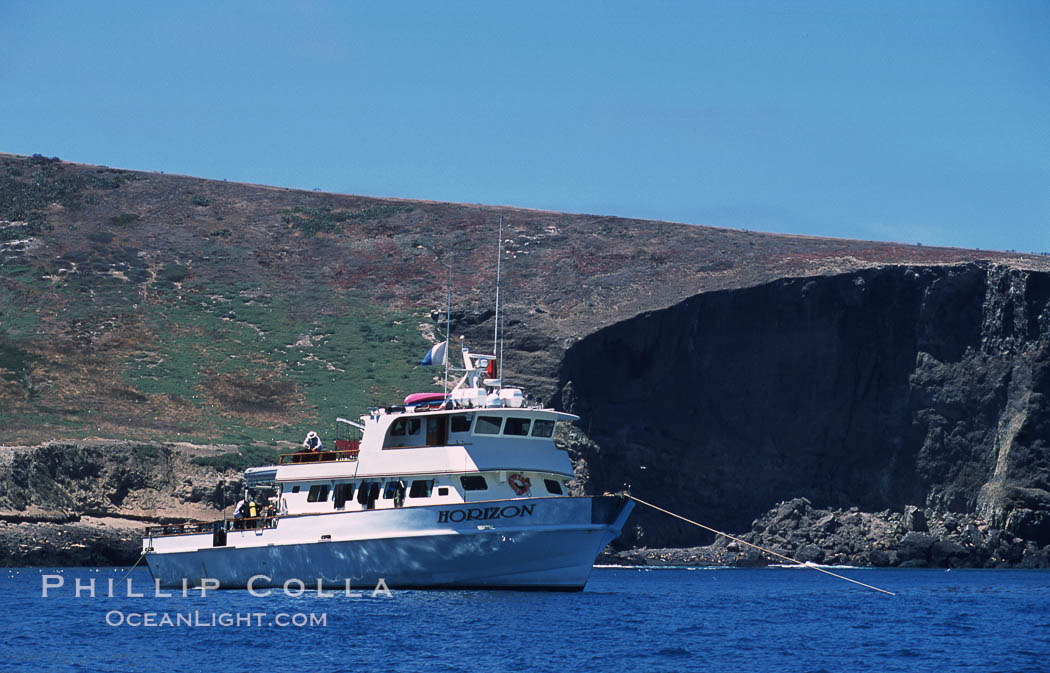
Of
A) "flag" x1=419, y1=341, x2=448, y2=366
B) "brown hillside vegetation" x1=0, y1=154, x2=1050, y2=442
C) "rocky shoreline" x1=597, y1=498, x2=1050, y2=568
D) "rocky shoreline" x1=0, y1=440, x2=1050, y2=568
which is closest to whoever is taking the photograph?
"flag" x1=419, y1=341, x2=448, y2=366

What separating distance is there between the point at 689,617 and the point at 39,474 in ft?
149

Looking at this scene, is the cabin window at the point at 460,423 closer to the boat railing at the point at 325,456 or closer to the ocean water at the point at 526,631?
the boat railing at the point at 325,456

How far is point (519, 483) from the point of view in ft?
148

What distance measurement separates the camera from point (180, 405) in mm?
90250

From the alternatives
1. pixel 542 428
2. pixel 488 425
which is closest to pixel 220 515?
pixel 542 428

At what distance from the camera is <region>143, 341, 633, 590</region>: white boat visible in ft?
144

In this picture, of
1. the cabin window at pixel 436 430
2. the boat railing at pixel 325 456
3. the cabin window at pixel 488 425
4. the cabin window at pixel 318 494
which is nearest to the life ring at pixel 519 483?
the cabin window at pixel 488 425

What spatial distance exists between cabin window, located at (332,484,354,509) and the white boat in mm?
35

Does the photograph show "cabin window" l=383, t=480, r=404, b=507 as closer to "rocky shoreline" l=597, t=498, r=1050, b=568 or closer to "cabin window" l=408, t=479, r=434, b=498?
"cabin window" l=408, t=479, r=434, b=498

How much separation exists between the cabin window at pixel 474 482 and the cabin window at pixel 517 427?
1.83 meters

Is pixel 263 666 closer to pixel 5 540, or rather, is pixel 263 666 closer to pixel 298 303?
pixel 5 540

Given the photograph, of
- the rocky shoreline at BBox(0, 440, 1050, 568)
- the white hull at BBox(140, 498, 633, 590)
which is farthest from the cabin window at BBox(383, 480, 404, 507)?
the rocky shoreline at BBox(0, 440, 1050, 568)

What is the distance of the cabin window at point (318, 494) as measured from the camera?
48.0 metres

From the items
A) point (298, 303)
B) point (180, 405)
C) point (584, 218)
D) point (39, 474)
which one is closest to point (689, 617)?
point (39, 474)
